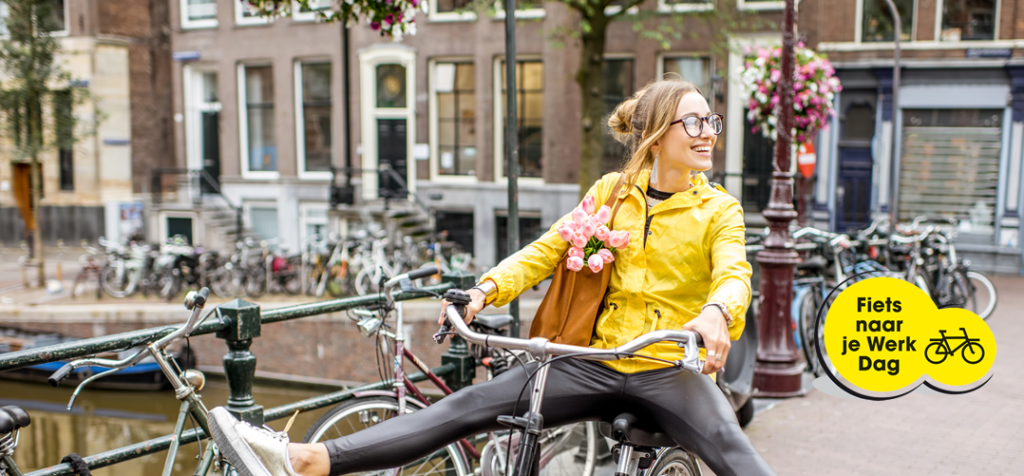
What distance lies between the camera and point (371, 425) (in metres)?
3.00

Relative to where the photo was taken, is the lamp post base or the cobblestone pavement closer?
the cobblestone pavement

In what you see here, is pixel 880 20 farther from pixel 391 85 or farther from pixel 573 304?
pixel 573 304

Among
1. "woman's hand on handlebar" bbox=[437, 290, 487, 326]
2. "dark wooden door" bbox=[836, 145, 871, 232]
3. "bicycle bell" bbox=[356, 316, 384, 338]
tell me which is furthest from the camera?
"dark wooden door" bbox=[836, 145, 871, 232]

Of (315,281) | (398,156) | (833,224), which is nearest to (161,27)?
(398,156)

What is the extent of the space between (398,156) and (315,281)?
Answer: 18.0 ft

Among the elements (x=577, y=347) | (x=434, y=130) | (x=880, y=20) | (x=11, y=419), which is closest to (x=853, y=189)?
(x=880, y=20)

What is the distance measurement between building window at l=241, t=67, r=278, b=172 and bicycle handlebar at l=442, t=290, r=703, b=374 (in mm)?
18417


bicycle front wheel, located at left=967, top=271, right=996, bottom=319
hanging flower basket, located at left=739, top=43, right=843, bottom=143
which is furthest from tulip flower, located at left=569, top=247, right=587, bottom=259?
bicycle front wheel, located at left=967, top=271, right=996, bottom=319

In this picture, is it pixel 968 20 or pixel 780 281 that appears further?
pixel 968 20

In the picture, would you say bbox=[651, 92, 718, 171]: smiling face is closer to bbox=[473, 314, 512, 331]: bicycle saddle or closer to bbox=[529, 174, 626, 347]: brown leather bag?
bbox=[529, 174, 626, 347]: brown leather bag

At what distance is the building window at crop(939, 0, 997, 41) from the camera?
15602 millimetres

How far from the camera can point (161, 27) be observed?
21.5 meters

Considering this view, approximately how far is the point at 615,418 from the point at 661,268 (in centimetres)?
47

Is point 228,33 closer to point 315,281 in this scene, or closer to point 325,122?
point 325,122
